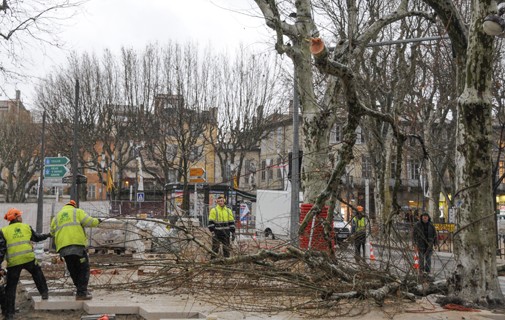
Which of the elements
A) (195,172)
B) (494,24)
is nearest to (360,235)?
(494,24)

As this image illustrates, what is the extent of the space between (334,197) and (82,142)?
101ft

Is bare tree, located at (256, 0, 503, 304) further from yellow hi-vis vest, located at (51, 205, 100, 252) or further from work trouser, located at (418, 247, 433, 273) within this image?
yellow hi-vis vest, located at (51, 205, 100, 252)

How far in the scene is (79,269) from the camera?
8.99 metres

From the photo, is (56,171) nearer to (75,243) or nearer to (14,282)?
(75,243)

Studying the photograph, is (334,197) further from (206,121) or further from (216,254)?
(206,121)

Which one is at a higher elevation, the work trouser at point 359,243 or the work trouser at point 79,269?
the work trouser at point 359,243

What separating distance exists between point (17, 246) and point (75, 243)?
870mm

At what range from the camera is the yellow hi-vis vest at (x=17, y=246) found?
830cm

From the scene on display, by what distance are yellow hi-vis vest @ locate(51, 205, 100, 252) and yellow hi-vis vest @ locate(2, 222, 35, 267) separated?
1.87ft

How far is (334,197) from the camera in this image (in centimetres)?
871

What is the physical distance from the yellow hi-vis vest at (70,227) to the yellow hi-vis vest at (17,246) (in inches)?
22.5

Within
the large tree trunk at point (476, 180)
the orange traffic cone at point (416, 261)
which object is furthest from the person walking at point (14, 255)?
Result: the large tree trunk at point (476, 180)

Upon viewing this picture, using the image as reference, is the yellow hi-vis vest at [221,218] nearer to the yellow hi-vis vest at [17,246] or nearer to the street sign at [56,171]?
the yellow hi-vis vest at [17,246]

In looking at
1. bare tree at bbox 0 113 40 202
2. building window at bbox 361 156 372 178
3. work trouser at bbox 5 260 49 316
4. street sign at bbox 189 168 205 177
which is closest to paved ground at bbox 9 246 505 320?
work trouser at bbox 5 260 49 316
